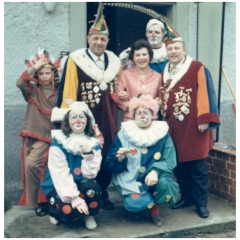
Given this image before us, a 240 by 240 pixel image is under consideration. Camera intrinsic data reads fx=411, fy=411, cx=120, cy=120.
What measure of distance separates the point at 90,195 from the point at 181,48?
1726 millimetres

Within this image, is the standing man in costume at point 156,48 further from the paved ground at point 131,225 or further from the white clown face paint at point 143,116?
the paved ground at point 131,225

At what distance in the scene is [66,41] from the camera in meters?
4.84

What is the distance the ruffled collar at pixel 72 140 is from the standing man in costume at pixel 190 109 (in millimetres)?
900

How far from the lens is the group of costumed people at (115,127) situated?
3803 mm

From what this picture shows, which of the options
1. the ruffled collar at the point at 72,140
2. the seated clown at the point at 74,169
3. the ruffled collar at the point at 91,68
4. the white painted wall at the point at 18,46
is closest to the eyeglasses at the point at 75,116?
the seated clown at the point at 74,169

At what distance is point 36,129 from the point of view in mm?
4297

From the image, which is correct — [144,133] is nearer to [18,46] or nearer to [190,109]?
[190,109]

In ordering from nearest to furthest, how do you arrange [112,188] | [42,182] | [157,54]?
[42,182] < [157,54] < [112,188]

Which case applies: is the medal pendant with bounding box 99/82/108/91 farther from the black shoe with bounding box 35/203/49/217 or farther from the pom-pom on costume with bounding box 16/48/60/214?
the black shoe with bounding box 35/203/49/217

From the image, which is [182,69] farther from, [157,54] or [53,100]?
[53,100]

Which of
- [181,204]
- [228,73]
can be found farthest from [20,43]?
[228,73]

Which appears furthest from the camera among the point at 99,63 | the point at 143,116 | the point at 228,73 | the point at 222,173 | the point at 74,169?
the point at 228,73

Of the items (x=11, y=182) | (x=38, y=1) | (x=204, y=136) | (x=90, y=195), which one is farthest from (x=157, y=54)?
(x=11, y=182)

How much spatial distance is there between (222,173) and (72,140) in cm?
193
